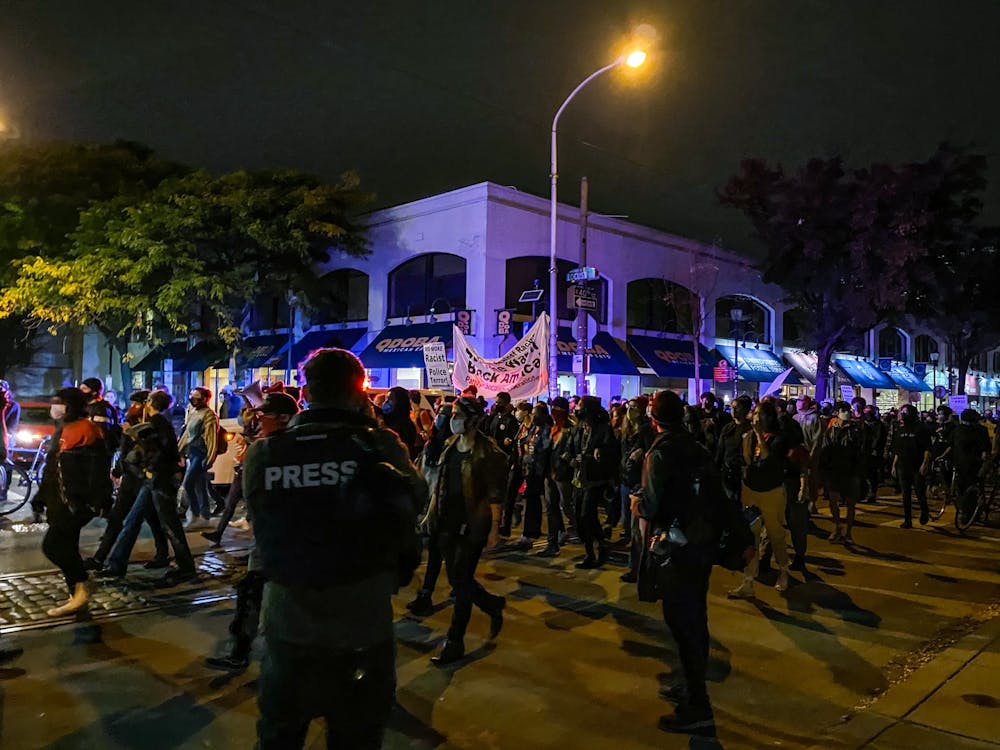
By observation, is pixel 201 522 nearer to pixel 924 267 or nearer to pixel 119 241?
pixel 119 241

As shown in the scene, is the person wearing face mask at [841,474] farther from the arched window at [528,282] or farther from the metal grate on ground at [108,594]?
the arched window at [528,282]

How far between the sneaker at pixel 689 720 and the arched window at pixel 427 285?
19871mm

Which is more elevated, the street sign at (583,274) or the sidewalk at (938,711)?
the street sign at (583,274)

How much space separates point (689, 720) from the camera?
171 inches

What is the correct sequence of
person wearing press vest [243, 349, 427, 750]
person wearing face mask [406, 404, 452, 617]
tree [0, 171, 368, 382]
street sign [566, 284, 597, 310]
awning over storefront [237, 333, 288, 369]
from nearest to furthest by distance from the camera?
person wearing press vest [243, 349, 427, 750], person wearing face mask [406, 404, 452, 617], street sign [566, 284, 597, 310], tree [0, 171, 368, 382], awning over storefront [237, 333, 288, 369]

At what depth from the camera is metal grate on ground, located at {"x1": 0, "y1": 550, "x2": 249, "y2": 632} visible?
634 centimetres

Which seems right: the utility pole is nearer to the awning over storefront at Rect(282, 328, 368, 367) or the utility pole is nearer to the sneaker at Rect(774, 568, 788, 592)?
the sneaker at Rect(774, 568, 788, 592)

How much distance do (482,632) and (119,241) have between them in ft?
68.9

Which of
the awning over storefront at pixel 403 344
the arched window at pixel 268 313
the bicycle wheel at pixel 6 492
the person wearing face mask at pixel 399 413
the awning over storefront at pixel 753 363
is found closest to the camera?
the person wearing face mask at pixel 399 413

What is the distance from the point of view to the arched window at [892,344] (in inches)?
1651

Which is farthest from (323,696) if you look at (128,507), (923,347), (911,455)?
(923,347)

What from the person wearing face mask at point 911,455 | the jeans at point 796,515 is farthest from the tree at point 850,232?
the jeans at point 796,515

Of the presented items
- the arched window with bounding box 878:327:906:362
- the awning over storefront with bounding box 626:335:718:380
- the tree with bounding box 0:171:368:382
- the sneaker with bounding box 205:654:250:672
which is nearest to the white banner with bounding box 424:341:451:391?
the tree with bounding box 0:171:368:382

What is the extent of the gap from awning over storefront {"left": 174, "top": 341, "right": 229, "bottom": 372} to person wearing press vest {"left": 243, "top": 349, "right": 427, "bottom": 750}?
89.1 ft
